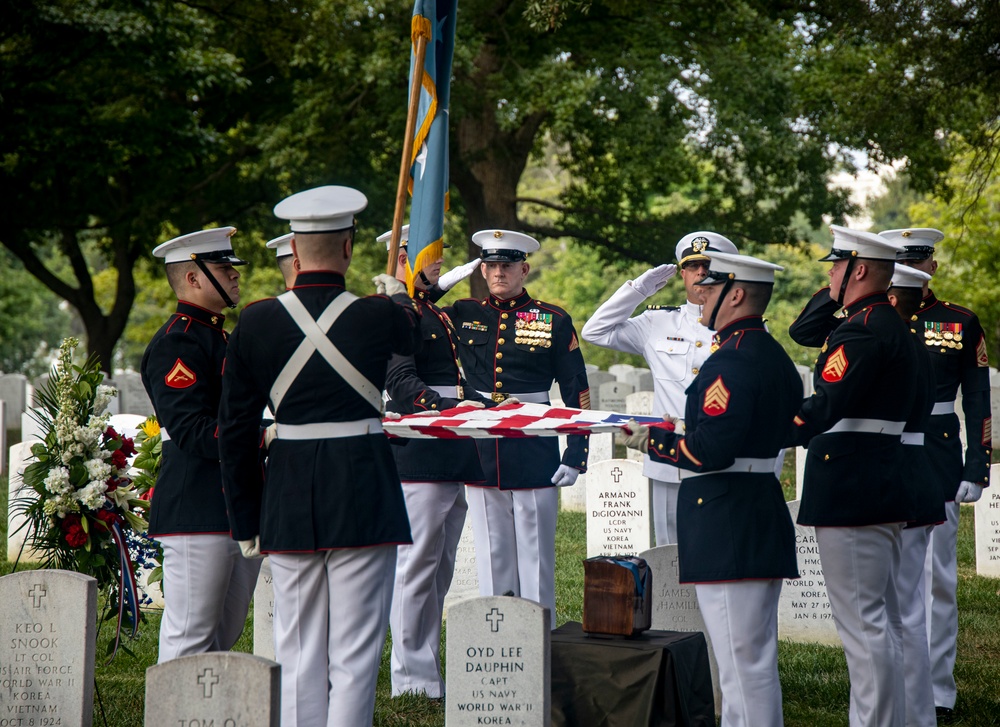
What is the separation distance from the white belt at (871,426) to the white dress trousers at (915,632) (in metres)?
0.62

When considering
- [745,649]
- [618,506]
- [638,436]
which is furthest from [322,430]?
[618,506]

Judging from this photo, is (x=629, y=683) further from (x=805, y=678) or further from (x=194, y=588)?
(x=194, y=588)

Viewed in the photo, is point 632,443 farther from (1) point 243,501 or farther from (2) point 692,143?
(2) point 692,143

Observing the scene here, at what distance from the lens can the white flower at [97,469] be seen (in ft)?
18.9

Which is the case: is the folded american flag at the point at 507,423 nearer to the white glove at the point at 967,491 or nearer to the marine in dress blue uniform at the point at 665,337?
the marine in dress blue uniform at the point at 665,337

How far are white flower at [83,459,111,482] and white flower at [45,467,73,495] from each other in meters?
0.10

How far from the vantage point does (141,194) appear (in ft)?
70.9

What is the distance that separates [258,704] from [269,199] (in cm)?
2022

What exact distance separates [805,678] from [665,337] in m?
2.03

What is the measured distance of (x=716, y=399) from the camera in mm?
4516

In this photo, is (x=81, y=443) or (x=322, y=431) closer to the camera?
(x=322, y=431)

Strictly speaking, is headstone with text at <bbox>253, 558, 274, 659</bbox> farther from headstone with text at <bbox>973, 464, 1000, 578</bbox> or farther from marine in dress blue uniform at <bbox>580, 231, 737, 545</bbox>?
headstone with text at <bbox>973, 464, 1000, 578</bbox>

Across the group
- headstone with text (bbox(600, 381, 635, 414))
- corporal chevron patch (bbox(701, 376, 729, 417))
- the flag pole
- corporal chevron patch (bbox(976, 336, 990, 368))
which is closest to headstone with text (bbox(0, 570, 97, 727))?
the flag pole

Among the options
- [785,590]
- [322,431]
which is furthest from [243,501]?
[785,590]
